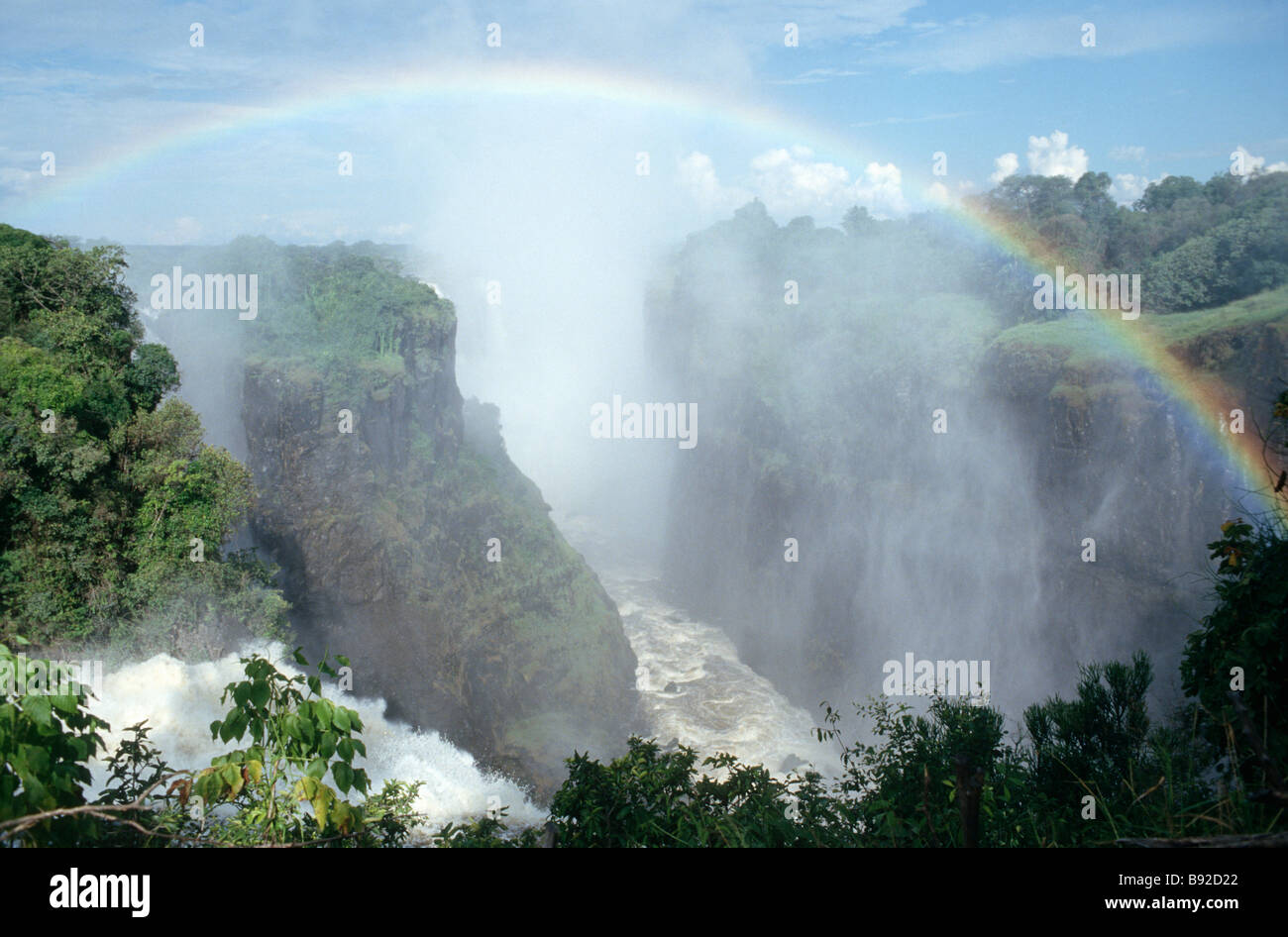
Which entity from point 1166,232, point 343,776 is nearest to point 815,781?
point 343,776

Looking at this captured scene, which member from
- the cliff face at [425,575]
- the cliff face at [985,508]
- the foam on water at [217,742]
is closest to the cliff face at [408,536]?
the cliff face at [425,575]

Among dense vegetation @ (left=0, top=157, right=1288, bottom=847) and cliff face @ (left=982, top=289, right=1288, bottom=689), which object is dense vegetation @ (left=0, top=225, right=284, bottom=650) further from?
cliff face @ (left=982, top=289, right=1288, bottom=689)

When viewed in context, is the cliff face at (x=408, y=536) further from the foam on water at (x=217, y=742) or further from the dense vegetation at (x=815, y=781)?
the dense vegetation at (x=815, y=781)

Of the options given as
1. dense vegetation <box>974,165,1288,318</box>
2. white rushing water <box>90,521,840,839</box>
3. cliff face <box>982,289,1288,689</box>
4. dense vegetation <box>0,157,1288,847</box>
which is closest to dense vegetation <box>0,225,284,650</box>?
dense vegetation <box>0,157,1288,847</box>

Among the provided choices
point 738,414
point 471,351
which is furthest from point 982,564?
point 471,351

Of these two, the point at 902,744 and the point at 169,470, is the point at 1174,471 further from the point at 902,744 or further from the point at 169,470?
the point at 169,470

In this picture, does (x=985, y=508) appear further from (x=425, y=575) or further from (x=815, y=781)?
(x=815, y=781)
